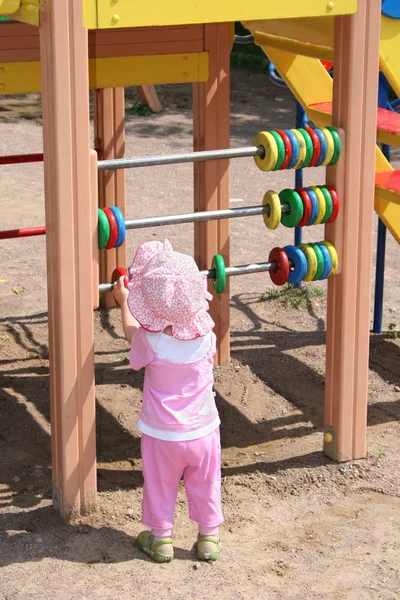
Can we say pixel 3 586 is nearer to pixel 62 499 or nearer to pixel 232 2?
pixel 62 499

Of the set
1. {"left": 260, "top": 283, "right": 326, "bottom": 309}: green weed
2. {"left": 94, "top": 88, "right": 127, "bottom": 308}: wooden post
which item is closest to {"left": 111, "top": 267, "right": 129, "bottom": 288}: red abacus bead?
{"left": 94, "top": 88, "right": 127, "bottom": 308}: wooden post

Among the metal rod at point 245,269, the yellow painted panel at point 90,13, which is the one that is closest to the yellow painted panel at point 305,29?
the metal rod at point 245,269

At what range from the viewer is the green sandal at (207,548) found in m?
3.66

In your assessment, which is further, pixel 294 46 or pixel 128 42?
pixel 128 42

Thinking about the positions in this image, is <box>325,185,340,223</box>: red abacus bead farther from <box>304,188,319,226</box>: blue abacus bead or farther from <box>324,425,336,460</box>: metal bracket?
<box>324,425,336,460</box>: metal bracket

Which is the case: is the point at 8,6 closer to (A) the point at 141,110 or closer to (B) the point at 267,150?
(B) the point at 267,150

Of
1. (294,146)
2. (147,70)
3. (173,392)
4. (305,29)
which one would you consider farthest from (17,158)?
(173,392)

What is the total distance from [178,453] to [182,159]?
1087mm

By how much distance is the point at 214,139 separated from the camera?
5199mm

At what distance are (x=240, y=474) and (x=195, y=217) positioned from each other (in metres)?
1.10

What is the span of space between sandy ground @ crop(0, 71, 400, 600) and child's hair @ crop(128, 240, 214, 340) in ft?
2.75

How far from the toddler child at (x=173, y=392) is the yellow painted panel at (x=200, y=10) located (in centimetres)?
77

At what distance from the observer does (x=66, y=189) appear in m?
3.64

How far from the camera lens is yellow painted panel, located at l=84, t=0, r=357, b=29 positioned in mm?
3578
